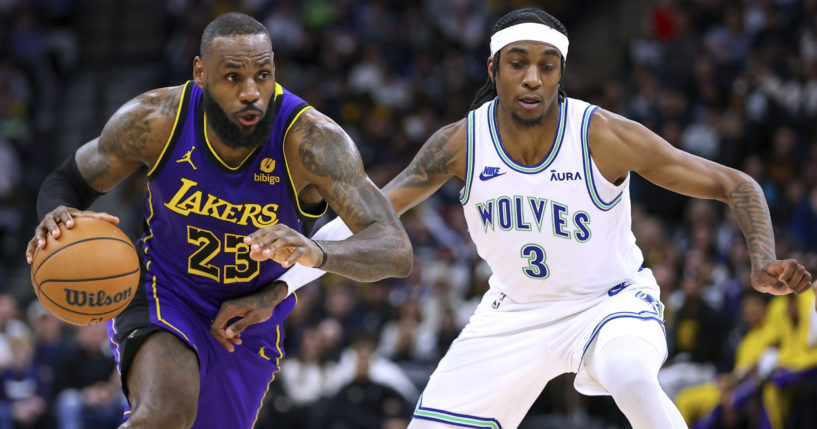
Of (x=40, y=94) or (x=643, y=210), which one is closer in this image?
(x=643, y=210)

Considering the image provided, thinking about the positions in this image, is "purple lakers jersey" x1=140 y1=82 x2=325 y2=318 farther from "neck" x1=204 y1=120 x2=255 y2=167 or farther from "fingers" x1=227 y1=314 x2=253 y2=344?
"fingers" x1=227 y1=314 x2=253 y2=344

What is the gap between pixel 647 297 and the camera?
5270mm

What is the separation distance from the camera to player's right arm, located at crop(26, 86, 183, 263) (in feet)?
16.6

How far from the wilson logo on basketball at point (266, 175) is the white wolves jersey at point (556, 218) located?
1067mm

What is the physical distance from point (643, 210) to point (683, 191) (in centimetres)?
663

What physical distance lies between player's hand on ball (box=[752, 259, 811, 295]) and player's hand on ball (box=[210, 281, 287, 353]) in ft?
7.62

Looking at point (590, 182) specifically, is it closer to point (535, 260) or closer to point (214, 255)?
point (535, 260)

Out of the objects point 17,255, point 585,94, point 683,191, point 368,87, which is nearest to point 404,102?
point 368,87

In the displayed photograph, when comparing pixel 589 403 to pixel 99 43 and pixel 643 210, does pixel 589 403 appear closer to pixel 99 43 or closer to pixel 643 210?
pixel 643 210

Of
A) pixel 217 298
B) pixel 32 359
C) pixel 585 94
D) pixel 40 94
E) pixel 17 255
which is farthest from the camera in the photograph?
pixel 40 94

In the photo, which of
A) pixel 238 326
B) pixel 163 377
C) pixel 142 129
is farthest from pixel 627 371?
pixel 142 129

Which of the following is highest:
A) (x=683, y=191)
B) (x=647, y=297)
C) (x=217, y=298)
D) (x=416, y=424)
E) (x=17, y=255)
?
(x=683, y=191)

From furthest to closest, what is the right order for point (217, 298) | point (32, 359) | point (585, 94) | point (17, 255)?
point (17, 255)
point (585, 94)
point (32, 359)
point (217, 298)

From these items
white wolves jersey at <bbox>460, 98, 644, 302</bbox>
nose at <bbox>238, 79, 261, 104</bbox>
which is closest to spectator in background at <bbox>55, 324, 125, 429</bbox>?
white wolves jersey at <bbox>460, 98, 644, 302</bbox>
